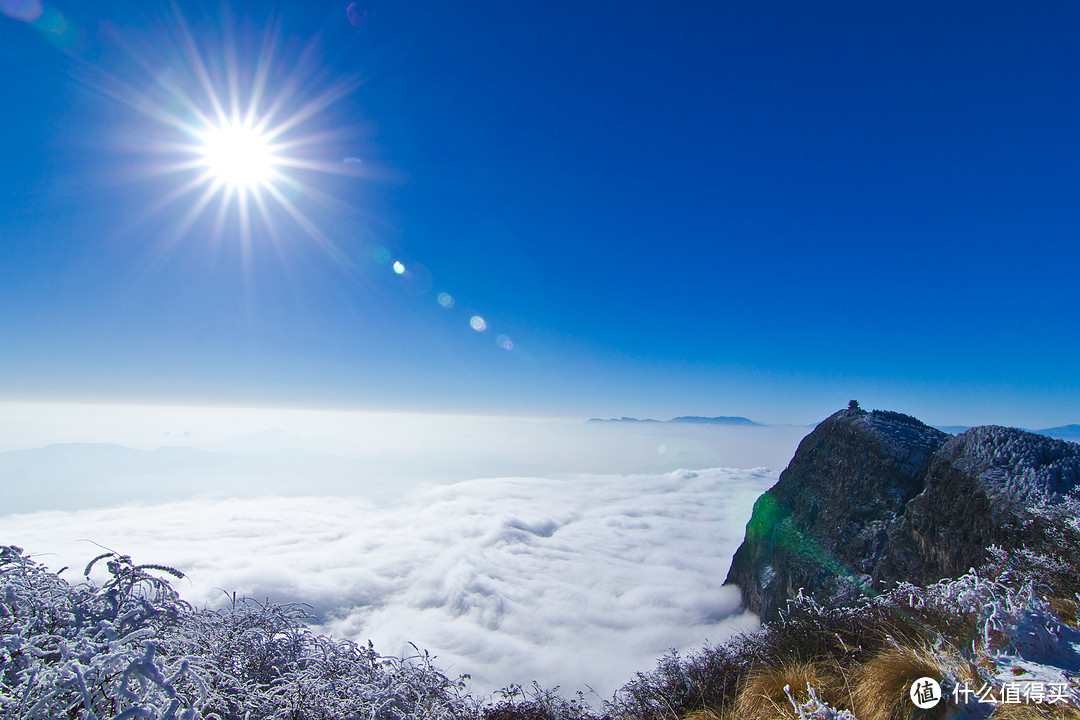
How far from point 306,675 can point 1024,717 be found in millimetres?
6655

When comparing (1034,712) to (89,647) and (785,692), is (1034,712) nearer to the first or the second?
(785,692)

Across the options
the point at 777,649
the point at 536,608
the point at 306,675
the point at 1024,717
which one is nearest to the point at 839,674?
the point at 777,649

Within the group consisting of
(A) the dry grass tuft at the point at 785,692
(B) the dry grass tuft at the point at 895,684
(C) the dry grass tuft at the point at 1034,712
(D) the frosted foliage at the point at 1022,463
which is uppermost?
(D) the frosted foliage at the point at 1022,463

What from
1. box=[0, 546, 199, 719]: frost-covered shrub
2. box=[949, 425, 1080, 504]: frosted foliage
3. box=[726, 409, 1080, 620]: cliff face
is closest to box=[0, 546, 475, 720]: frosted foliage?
box=[0, 546, 199, 719]: frost-covered shrub

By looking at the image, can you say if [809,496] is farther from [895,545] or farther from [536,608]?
[536,608]

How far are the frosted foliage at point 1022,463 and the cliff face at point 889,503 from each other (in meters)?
0.05

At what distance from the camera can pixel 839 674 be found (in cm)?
547

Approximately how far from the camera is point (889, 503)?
86.6 feet

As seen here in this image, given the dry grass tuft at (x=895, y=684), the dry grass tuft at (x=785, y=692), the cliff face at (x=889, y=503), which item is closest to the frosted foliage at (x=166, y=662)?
the dry grass tuft at (x=785, y=692)

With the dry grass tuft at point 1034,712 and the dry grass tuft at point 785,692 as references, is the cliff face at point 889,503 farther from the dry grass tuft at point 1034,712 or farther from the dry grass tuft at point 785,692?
the dry grass tuft at point 1034,712

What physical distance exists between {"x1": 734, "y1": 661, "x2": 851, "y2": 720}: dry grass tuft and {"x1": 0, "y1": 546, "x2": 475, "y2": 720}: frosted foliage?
3.61 m

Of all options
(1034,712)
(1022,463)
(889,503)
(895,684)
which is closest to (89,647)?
(895,684)

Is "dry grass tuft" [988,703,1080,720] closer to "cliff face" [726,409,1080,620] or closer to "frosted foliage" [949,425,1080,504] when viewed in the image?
"cliff face" [726,409,1080,620]

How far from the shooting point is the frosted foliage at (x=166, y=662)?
2432mm
